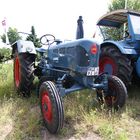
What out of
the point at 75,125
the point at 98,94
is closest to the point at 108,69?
the point at 98,94

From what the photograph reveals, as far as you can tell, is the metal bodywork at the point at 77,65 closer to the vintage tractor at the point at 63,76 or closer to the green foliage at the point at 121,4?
the vintage tractor at the point at 63,76

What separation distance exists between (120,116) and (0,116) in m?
2.01

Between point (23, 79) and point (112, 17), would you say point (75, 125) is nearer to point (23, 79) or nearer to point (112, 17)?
point (23, 79)

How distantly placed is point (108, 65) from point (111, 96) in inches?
50.9

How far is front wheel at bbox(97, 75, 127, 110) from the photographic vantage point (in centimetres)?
461

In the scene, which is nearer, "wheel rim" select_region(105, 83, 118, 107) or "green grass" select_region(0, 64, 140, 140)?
"green grass" select_region(0, 64, 140, 140)

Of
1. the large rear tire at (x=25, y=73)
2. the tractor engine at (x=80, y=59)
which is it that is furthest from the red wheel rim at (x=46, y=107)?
the large rear tire at (x=25, y=73)

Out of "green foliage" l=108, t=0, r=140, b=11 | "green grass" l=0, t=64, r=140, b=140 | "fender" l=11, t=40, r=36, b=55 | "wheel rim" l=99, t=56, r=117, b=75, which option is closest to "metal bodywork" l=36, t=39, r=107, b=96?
"green grass" l=0, t=64, r=140, b=140

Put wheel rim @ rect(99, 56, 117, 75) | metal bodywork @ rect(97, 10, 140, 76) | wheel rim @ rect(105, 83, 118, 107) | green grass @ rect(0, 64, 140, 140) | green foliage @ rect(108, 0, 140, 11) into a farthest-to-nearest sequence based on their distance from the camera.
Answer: green foliage @ rect(108, 0, 140, 11) → wheel rim @ rect(99, 56, 117, 75) → metal bodywork @ rect(97, 10, 140, 76) → wheel rim @ rect(105, 83, 118, 107) → green grass @ rect(0, 64, 140, 140)

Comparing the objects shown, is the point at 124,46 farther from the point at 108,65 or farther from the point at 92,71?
the point at 92,71

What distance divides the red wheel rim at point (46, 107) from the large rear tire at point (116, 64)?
6.05 feet

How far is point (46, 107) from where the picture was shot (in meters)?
4.19

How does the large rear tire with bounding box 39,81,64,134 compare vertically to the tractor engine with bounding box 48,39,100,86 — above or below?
below

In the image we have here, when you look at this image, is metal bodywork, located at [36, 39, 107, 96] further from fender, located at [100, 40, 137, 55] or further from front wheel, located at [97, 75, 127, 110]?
→ fender, located at [100, 40, 137, 55]
